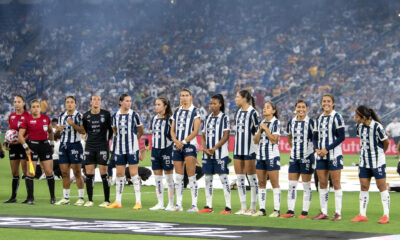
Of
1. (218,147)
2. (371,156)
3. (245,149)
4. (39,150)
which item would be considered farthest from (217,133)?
(39,150)

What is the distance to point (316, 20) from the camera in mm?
42594

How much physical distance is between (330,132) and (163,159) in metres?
3.20

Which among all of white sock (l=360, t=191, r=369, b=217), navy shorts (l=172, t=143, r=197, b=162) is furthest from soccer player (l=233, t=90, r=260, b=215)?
white sock (l=360, t=191, r=369, b=217)

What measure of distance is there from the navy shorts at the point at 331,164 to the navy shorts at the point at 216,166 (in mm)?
1728

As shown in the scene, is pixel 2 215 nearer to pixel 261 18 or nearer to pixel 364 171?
pixel 364 171

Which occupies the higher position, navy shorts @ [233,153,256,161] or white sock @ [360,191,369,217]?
navy shorts @ [233,153,256,161]

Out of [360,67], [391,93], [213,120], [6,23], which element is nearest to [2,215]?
[213,120]

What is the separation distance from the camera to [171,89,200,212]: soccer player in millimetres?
12125

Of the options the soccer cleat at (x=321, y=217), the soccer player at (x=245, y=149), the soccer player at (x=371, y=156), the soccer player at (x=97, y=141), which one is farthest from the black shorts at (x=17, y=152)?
the soccer player at (x=371, y=156)

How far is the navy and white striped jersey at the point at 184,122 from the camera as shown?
1224 centimetres

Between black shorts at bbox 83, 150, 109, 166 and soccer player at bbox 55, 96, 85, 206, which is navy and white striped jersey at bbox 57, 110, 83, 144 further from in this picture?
black shorts at bbox 83, 150, 109, 166

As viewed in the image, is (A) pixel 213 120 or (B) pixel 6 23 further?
(B) pixel 6 23

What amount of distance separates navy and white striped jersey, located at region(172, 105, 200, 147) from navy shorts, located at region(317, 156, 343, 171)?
Result: 2391 millimetres

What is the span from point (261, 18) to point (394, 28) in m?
8.83
